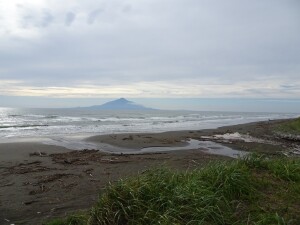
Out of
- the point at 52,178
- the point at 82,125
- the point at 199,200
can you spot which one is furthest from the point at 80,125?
the point at 199,200

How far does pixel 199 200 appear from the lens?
180 inches

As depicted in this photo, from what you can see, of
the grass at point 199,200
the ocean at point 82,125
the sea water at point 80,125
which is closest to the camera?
the grass at point 199,200

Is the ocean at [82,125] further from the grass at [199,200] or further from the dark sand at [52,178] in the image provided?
the grass at [199,200]

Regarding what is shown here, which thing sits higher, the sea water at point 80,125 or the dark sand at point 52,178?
the sea water at point 80,125

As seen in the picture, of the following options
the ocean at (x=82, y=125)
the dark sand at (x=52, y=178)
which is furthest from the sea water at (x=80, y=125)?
the dark sand at (x=52, y=178)

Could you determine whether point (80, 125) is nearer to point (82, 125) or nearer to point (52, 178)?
point (82, 125)

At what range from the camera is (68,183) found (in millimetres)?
8398

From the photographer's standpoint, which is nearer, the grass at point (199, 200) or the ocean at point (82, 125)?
the grass at point (199, 200)

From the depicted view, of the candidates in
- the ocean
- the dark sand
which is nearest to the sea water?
the ocean

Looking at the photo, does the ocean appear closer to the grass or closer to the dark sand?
the dark sand

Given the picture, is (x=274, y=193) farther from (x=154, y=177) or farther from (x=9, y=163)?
(x=9, y=163)

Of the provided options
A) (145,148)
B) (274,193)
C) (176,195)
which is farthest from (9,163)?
(274,193)

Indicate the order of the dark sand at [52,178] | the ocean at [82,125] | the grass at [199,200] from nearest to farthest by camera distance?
the grass at [199,200]
the dark sand at [52,178]
the ocean at [82,125]

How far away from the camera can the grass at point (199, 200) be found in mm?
4344
